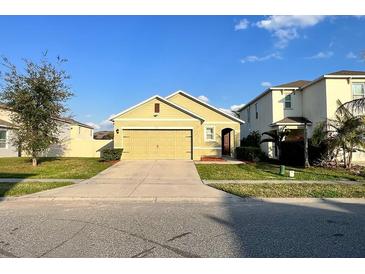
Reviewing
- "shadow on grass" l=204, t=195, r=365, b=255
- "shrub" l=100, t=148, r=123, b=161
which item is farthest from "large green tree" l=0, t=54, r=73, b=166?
"shadow on grass" l=204, t=195, r=365, b=255

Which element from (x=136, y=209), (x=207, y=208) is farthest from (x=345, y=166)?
(x=136, y=209)

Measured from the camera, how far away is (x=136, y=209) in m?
8.43

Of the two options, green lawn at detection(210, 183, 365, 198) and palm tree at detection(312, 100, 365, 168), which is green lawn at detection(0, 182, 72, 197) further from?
palm tree at detection(312, 100, 365, 168)

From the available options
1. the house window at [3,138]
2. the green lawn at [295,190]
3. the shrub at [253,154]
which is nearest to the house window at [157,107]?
the shrub at [253,154]

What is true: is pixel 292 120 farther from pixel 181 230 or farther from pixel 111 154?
pixel 181 230

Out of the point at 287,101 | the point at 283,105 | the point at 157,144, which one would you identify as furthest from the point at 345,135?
the point at 157,144

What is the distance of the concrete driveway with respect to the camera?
10.1 meters

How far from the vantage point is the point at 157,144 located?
23.4m

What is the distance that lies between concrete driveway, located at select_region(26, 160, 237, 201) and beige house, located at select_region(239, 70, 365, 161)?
10.5 metres

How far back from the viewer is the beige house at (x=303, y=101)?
21312mm

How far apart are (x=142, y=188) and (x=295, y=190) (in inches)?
210

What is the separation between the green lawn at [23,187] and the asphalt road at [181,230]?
4.00ft

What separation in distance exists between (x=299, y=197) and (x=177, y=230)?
532 centimetres
